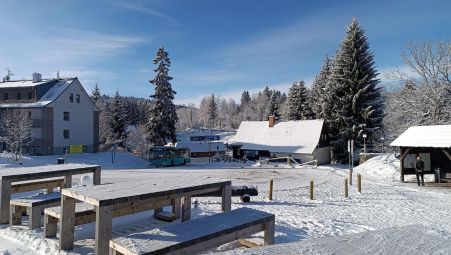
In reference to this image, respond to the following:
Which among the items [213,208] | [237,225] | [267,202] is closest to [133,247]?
[237,225]

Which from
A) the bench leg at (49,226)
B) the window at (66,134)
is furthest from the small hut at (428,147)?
the window at (66,134)

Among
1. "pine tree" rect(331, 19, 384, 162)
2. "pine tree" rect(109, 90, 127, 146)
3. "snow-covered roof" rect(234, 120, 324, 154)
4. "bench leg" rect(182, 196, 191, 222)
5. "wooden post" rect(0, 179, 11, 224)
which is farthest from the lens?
"pine tree" rect(109, 90, 127, 146)

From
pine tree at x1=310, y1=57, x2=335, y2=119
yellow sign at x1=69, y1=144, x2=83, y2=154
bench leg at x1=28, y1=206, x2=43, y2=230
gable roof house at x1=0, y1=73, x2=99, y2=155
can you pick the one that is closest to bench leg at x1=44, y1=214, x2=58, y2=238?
bench leg at x1=28, y1=206, x2=43, y2=230

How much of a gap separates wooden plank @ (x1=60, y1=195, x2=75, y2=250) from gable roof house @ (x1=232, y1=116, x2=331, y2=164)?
3325 cm

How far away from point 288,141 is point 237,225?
120ft

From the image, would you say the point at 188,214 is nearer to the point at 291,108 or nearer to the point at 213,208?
the point at 213,208

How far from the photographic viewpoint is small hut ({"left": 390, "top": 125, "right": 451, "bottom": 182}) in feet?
67.9

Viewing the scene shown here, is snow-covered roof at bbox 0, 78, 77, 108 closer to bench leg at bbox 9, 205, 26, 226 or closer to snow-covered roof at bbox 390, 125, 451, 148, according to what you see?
bench leg at bbox 9, 205, 26, 226

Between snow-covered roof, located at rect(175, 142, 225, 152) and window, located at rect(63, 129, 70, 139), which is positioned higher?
window, located at rect(63, 129, 70, 139)

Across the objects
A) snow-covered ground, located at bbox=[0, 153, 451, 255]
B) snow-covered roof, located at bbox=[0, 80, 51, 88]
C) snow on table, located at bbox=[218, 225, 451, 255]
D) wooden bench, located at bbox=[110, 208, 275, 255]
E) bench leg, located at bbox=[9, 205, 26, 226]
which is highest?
snow-covered roof, located at bbox=[0, 80, 51, 88]

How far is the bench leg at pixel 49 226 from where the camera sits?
337 inches

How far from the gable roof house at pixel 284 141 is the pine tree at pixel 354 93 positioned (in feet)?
7.80

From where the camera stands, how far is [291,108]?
185 ft

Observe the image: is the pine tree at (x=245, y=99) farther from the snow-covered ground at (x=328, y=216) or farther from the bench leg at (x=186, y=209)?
the bench leg at (x=186, y=209)
